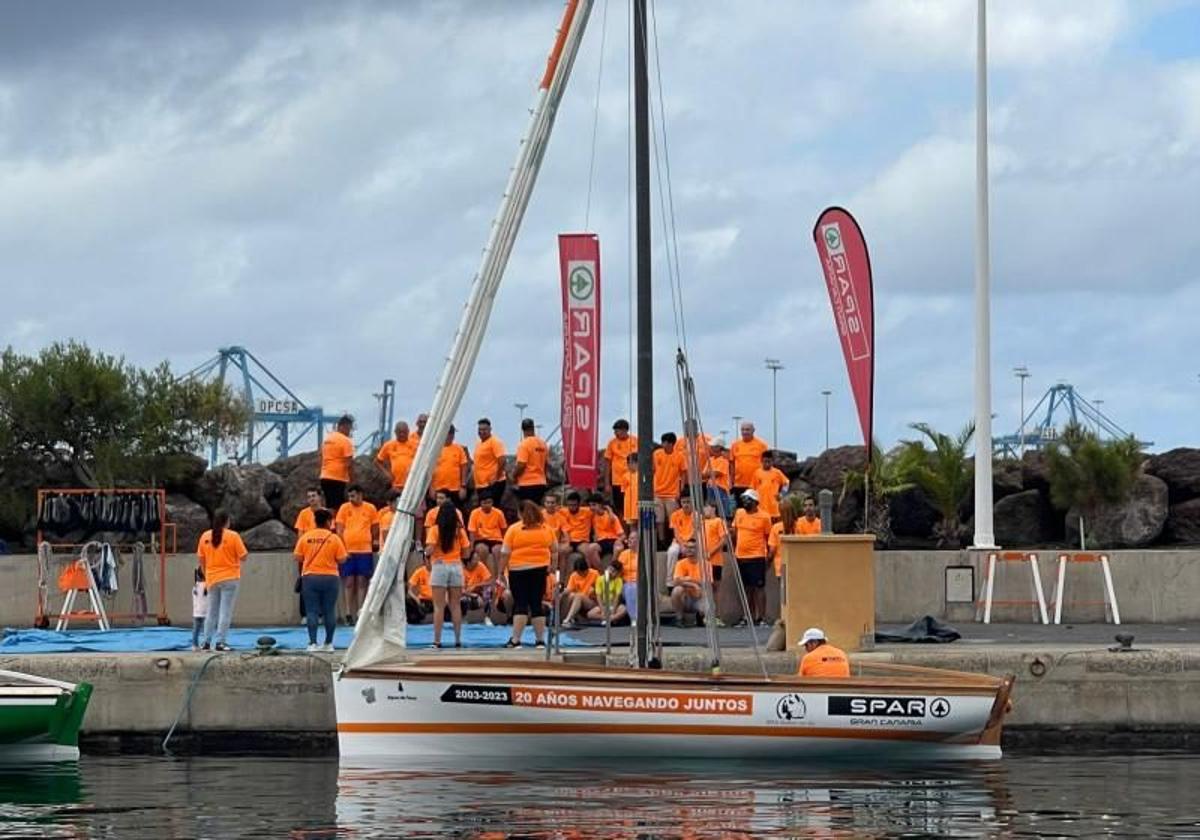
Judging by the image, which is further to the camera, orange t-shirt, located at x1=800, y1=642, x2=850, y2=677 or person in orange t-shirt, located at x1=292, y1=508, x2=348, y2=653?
person in orange t-shirt, located at x1=292, y1=508, x2=348, y2=653

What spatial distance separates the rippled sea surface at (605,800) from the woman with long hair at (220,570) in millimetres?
2024

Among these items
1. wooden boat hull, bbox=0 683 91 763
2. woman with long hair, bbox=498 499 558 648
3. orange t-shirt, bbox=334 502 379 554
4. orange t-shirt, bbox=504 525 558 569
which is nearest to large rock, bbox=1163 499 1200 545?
woman with long hair, bbox=498 499 558 648

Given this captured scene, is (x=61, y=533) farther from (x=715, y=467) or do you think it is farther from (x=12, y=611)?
(x=715, y=467)

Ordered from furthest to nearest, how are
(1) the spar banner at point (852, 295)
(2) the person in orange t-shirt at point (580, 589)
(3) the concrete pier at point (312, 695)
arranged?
(2) the person in orange t-shirt at point (580, 589) → (1) the spar banner at point (852, 295) → (3) the concrete pier at point (312, 695)

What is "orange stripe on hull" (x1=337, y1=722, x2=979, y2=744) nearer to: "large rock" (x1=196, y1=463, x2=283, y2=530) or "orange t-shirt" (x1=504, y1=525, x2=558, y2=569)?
"orange t-shirt" (x1=504, y1=525, x2=558, y2=569)

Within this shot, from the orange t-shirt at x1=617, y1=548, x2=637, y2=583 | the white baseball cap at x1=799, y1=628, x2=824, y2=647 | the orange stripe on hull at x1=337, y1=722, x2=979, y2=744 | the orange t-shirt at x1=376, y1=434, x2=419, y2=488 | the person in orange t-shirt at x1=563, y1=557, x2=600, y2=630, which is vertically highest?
the orange t-shirt at x1=376, y1=434, x2=419, y2=488

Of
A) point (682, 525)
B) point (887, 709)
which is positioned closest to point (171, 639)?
point (682, 525)

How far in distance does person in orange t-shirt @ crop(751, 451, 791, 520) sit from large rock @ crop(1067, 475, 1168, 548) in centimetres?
1365

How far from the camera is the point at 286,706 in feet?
87.6

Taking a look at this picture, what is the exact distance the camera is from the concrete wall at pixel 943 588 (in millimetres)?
32406

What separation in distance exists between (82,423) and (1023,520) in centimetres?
2369

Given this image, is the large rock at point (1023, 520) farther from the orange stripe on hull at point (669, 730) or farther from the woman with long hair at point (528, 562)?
the orange stripe on hull at point (669, 730)

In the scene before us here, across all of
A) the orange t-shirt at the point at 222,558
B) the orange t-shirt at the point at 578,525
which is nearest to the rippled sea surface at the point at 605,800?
the orange t-shirt at the point at 222,558

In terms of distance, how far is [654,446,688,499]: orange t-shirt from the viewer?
3378 centimetres
